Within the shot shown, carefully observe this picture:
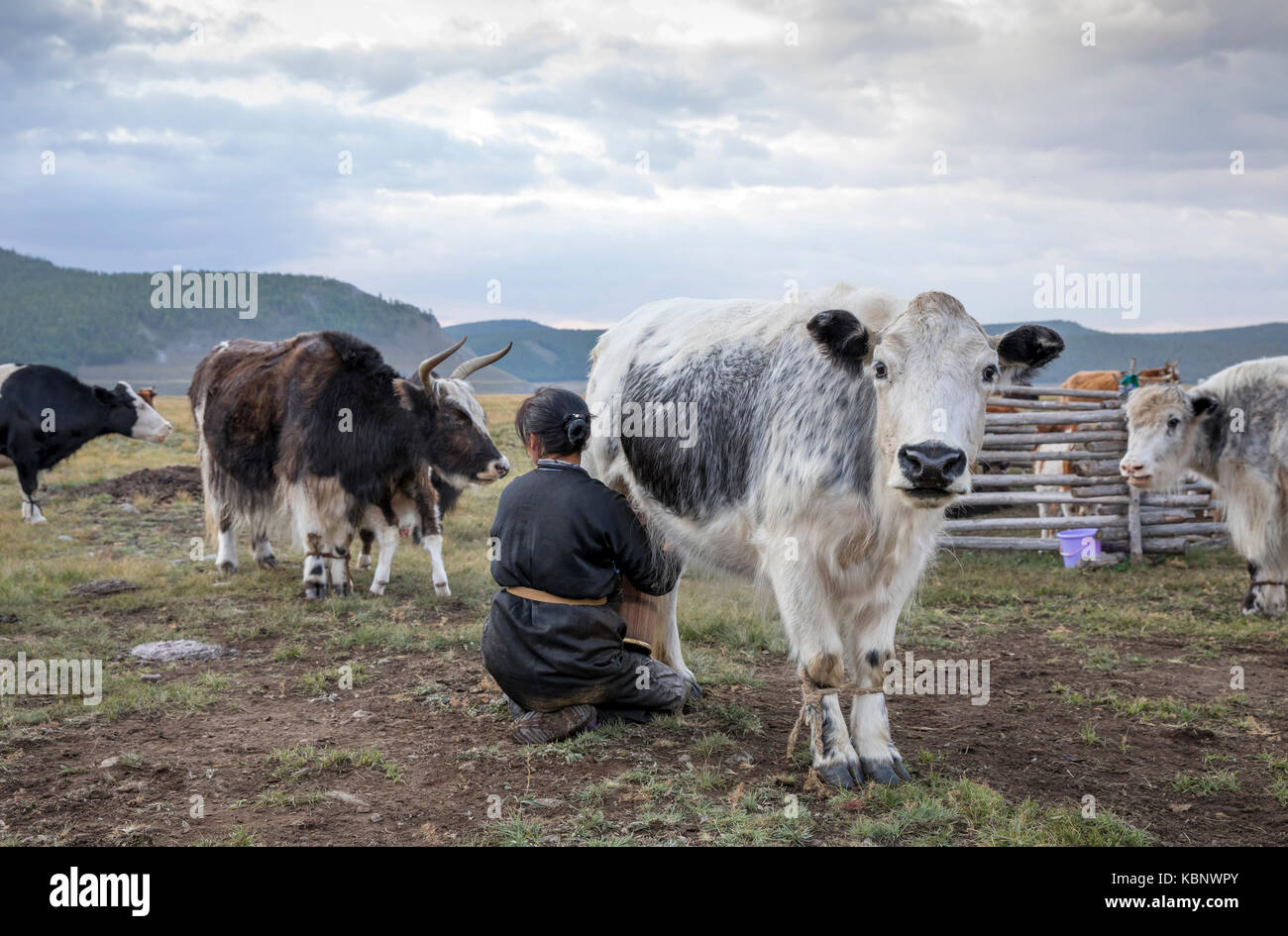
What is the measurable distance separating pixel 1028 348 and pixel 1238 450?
544 centimetres

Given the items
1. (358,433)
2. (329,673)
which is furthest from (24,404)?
(329,673)

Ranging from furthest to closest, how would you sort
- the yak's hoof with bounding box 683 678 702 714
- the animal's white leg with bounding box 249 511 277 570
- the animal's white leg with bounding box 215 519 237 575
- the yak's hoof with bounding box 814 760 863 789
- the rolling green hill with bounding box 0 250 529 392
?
the rolling green hill with bounding box 0 250 529 392, the animal's white leg with bounding box 249 511 277 570, the animal's white leg with bounding box 215 519 237 575, the yak's hoof with bounding box 683 678 702 714, the yak's hoof with bounding box 814 760 863 789

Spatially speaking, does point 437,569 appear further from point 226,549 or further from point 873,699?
point 873,699

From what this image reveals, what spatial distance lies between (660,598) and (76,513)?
11029mm

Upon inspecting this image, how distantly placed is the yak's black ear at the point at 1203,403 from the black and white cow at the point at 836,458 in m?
5.22

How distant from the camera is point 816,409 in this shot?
4031mm

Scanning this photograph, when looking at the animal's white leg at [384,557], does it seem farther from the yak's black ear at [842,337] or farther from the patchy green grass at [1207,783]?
the patchy green grass at [1207,783]

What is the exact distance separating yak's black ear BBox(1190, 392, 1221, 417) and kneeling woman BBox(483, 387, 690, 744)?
19.7ft

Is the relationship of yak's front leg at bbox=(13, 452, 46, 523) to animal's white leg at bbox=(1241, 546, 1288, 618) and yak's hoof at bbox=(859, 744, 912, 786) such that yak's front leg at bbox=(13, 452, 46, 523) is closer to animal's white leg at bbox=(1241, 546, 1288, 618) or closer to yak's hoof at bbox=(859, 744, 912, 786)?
yak's hoof at bbox=(859, 744, 912, 786)

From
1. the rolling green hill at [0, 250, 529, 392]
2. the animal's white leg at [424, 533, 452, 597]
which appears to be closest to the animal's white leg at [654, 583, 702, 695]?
the animal's white leg at [424, 533, 452, 597]

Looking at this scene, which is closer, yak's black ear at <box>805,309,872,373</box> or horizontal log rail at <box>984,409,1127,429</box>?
yak's black ear at <box>805,309,872,373</box>

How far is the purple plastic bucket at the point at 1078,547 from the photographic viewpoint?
405 inches

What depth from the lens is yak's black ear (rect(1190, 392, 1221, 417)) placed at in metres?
8.17

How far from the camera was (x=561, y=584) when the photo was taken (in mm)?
4430
